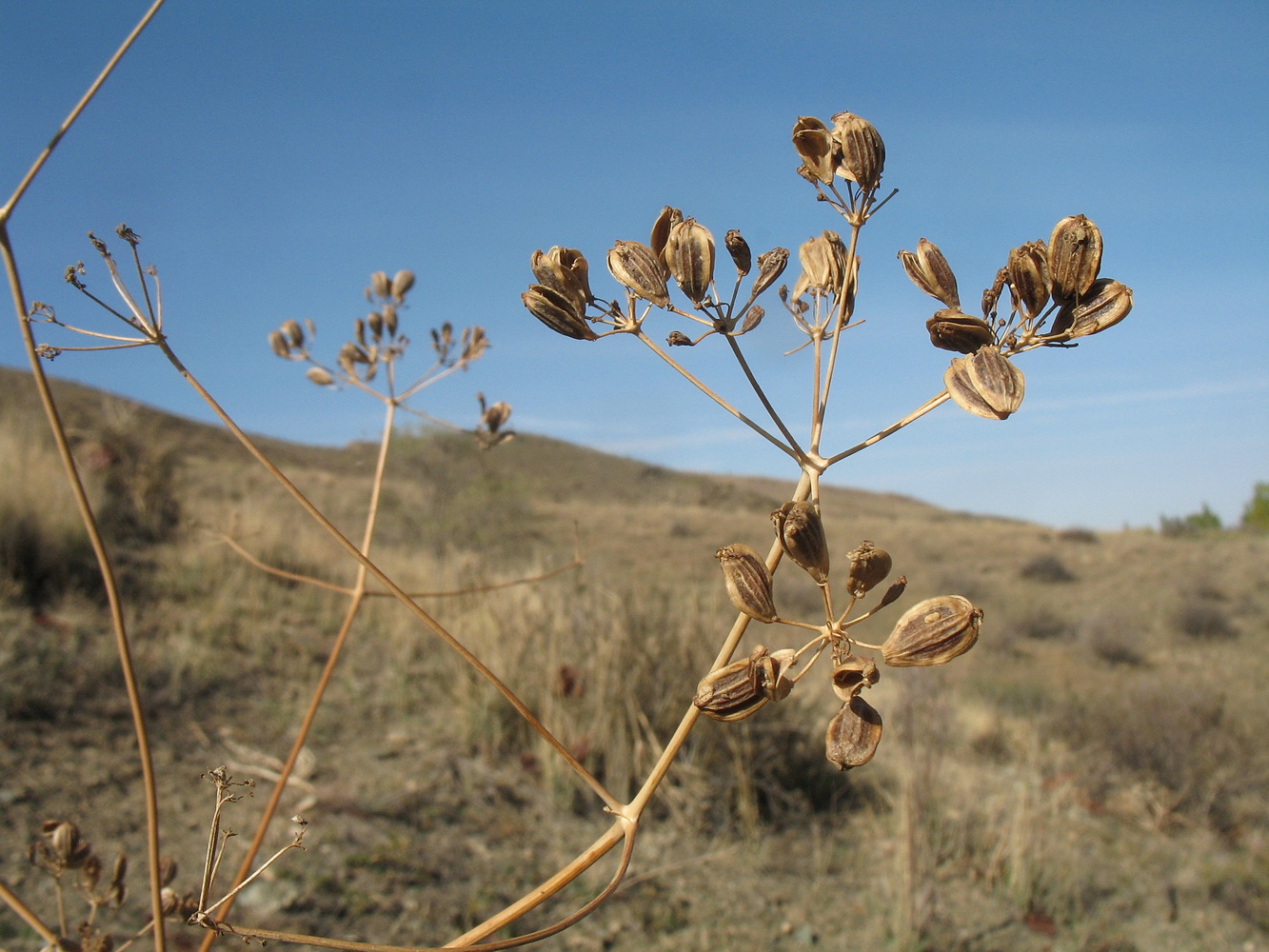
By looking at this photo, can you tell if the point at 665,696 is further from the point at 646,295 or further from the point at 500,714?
the point at 646,295

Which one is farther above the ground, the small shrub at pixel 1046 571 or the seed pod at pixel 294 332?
the seed pod at pixel 294 332

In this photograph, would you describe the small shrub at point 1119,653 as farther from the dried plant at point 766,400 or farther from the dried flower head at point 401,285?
the dried plant at point 766,400

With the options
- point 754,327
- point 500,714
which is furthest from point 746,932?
point 754,327

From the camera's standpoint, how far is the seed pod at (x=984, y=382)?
1.99 ft

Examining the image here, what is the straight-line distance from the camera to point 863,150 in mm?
754

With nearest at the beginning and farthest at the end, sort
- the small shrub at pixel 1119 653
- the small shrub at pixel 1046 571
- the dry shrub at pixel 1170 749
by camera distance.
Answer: the dry shrub at pixel 1170 749
the small shrub at pixel 1119 653
the small shrub at pixel 1046 571

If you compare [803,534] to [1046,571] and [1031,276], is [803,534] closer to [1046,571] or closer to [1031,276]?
[1031,276]

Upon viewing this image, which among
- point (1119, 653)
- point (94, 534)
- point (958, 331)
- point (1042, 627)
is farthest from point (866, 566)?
point (1042, 627)

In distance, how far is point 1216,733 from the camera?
21.7ft

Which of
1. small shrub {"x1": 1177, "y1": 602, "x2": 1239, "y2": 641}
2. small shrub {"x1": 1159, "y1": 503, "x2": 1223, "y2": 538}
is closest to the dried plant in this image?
small shrub {"x1": 1177, "y1": 602, "x2": 1239, "y2": 641}

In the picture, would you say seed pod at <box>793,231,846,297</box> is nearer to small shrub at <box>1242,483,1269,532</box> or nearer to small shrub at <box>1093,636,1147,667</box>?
small shrub at <box>1093,636,1147,667</box>

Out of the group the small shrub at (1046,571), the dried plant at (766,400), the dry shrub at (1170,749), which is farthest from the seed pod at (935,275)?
the small shrub at (1046,571)

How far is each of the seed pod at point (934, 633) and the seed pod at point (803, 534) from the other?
9cm

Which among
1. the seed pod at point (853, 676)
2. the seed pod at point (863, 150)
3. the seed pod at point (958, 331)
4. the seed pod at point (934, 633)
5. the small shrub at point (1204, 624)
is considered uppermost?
the seed pod at point (863, 150)
